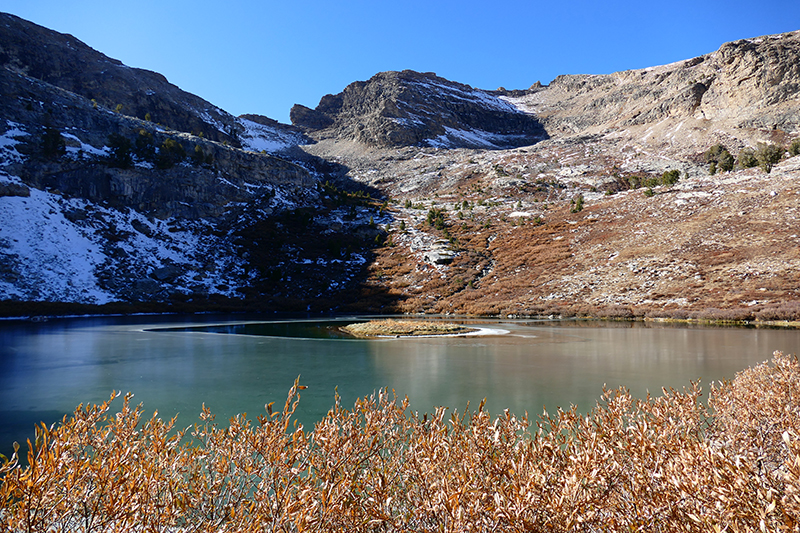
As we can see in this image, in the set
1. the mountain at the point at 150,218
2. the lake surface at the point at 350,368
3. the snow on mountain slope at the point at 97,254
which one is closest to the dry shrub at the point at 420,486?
the lake surface at the point at 350,368

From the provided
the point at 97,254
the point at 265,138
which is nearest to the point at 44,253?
the point at 97,254

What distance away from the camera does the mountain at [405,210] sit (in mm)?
39031

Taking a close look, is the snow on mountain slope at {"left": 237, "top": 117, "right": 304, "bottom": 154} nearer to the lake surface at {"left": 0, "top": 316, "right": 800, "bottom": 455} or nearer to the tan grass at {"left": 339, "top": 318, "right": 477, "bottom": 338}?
the tan grass at {"left": 339, "top": 318, "right": 477, "bottom": 338}

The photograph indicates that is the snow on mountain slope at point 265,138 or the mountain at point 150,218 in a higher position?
the snow on mountain slope at point 265,138

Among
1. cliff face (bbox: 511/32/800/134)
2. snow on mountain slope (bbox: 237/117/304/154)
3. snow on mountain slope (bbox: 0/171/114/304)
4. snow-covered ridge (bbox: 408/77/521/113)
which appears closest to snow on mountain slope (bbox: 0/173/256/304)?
snow on mountain slope (bbox: 0/171/114/304)

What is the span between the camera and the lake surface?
10.2 m

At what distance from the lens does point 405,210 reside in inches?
3088

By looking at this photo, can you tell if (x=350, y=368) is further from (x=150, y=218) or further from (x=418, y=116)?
(x=418, y=116)

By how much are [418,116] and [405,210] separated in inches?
2925

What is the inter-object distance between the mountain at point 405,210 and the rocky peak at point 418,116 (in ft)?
53.9

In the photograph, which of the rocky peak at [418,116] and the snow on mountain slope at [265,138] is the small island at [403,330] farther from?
the rocky peak at [418,116]

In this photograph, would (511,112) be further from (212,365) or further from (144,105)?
(212,365)

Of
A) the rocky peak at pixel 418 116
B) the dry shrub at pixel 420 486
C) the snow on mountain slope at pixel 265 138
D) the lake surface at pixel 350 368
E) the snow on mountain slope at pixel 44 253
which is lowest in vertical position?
the lake surface at pixel 350 368

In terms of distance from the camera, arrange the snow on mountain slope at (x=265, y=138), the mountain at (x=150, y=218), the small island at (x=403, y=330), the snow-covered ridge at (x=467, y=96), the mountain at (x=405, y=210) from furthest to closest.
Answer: the snow-covered ridge at (x=467, y=96) → the snow on mountain slope at (x=265, y=138) → the mountain at (x=150, y=218) → the mountain at (x=405, y=210) → the small island at (x=403, y=330)
